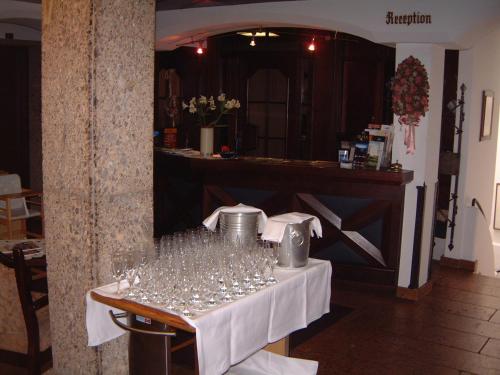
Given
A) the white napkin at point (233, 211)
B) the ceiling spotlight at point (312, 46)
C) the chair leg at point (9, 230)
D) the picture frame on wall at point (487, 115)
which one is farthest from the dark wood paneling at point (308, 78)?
the white napkin at point (233, 211)

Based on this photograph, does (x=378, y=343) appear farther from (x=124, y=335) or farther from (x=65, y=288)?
(x=65, y=288)

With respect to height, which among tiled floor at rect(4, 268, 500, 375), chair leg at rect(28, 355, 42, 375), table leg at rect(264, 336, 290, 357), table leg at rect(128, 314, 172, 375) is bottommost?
tiled floor at rect(4, 268, 500, 375)

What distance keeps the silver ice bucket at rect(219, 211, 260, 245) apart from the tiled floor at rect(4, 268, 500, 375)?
130 cm

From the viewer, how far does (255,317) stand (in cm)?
310

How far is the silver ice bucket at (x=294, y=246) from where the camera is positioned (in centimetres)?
351

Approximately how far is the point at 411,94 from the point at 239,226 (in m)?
2.77

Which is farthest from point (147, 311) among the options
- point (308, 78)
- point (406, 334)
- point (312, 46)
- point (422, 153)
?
point (308, 78)

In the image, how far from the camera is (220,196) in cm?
671

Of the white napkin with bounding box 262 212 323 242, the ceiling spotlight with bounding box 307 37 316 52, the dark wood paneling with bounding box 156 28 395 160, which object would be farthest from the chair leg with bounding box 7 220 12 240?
the ceiling spotlight with bounding box 307 37 316 52

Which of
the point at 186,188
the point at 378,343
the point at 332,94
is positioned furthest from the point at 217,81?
the point at 378,343

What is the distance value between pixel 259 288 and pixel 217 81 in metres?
7.19

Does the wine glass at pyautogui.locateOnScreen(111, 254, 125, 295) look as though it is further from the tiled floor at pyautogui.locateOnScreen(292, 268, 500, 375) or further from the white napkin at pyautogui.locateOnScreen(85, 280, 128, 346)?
the tiled floor at pyautogui.locateOnScreen(292, 268, 500, 375)

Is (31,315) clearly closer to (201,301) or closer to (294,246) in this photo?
(201,301)

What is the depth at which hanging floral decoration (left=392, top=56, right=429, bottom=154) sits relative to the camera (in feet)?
18.6
